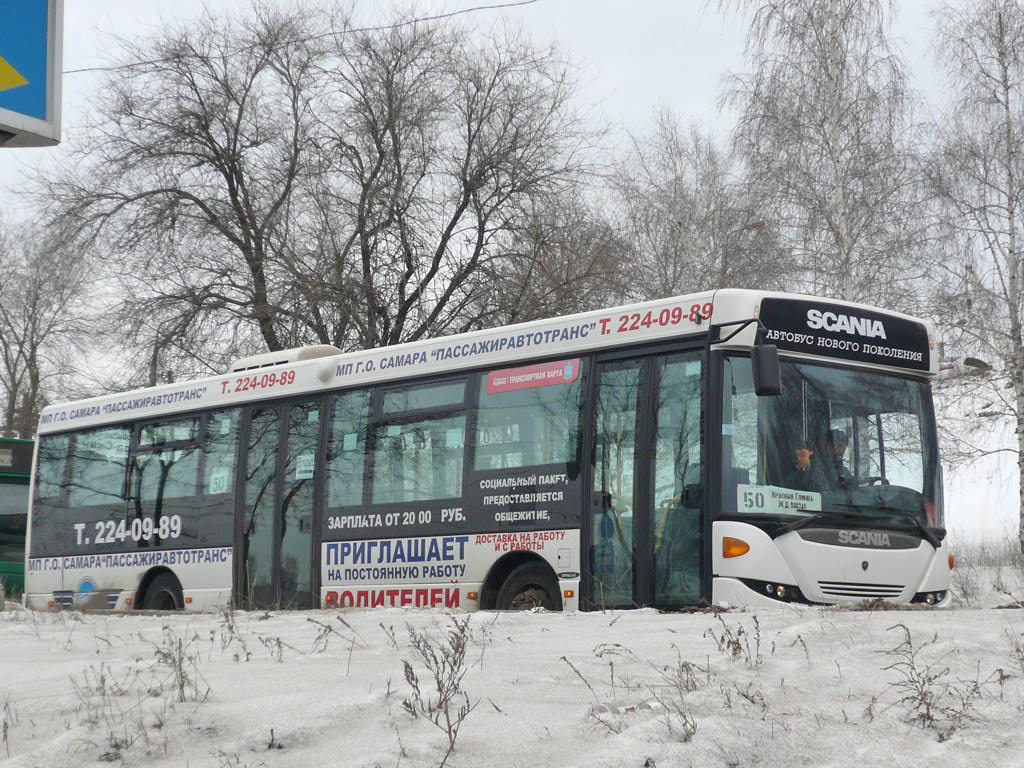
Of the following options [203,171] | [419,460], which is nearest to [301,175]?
[203,171]

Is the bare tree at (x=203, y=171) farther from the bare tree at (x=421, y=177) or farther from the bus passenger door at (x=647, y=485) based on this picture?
the bus passenger door at (x=647, y=485)

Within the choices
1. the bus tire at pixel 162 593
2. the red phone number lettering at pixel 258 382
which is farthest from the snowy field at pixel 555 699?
the bus tire at pixel 162 593

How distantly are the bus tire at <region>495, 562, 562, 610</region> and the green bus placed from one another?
13.0 m

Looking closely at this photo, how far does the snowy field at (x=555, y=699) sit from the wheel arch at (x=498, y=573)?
11.2 ft

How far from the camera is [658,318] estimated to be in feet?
36.1

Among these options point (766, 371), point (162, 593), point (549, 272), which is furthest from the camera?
point (549, 272)

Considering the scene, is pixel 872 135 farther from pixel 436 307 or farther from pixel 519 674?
pixel 519 674

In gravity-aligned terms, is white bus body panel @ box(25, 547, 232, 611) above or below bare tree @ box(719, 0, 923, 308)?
below

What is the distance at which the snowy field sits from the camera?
4.92 meters

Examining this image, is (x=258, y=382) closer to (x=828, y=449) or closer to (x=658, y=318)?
(x=658, y=318)

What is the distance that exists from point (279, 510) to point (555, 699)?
850cm

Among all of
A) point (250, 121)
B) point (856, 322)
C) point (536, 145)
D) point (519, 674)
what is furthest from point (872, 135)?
point (519, 674)

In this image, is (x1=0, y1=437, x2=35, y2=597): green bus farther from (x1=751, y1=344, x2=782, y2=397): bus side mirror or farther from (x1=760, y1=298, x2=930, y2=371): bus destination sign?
(x1=751, y1=344, x2=782, y2=397): bus side mirror

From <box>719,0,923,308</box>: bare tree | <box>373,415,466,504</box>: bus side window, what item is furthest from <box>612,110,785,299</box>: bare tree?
<box>373,415,466,504</box>: bus side window
